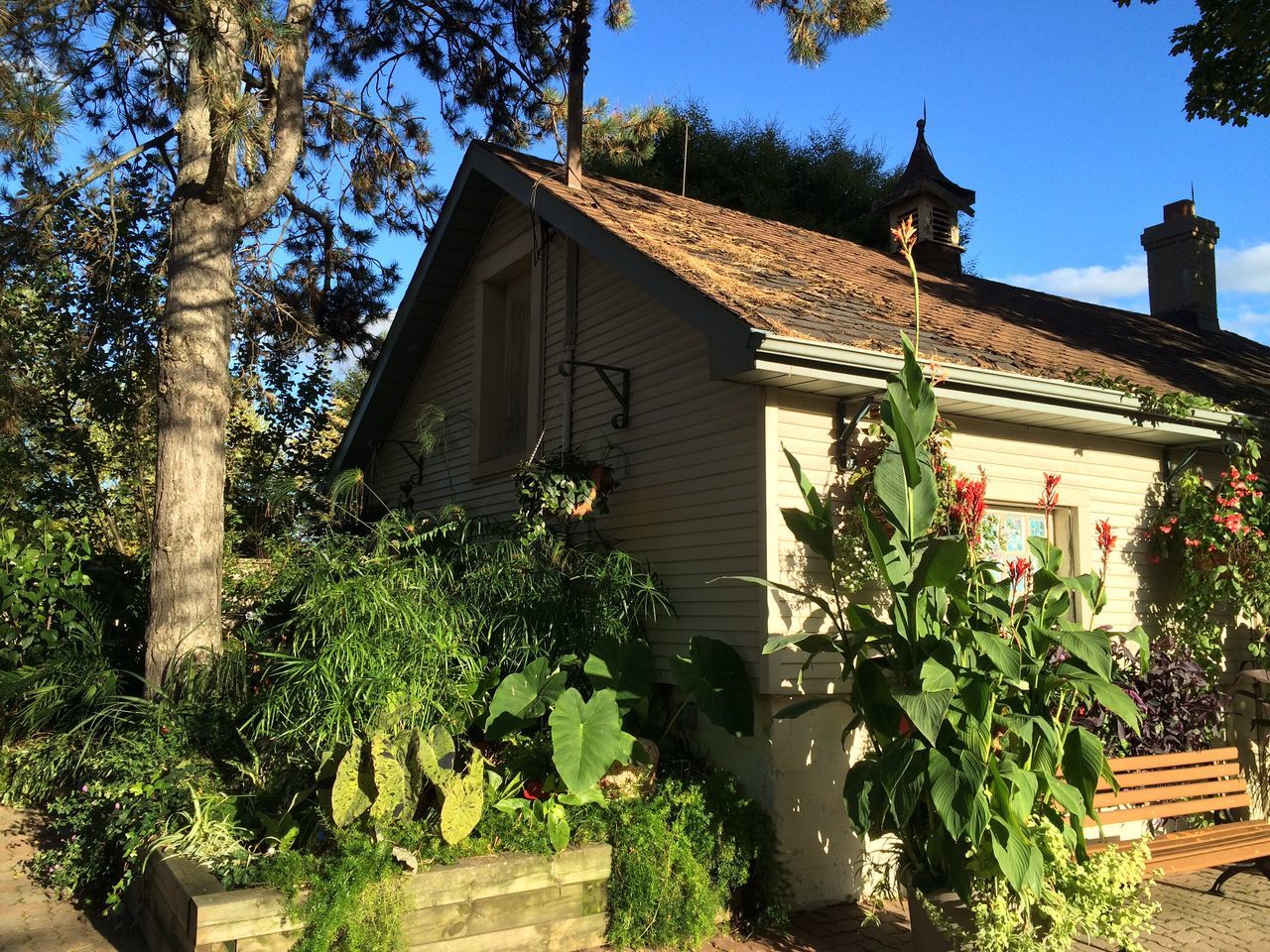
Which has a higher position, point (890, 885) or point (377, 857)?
point (377, 857)

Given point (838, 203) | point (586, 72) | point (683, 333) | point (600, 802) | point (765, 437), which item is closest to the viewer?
point (600, 802)

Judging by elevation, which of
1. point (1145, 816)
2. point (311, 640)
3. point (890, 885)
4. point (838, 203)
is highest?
point (838, 203)

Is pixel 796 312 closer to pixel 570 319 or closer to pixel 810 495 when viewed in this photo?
pixel 810 495

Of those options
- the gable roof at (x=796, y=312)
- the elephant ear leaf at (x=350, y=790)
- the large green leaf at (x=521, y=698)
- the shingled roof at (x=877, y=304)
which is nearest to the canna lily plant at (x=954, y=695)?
the gable roof at (x=796, y=312)

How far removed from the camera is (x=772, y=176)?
22891 mm

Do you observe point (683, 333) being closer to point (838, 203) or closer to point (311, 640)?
point (311, 640)

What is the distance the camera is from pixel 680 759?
653 cm

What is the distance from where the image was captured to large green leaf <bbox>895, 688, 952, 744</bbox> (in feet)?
15.1

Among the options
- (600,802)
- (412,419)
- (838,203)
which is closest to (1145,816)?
(600,802)

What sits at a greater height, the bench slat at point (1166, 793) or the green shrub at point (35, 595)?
the green shrub at point (35, 595)

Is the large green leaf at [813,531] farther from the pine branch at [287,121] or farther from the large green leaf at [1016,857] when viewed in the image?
the pine branch at [287,121]

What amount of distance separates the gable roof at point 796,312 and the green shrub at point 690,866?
2.51 metres

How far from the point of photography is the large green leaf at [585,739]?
5.35 metres

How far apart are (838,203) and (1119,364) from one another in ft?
52.9
